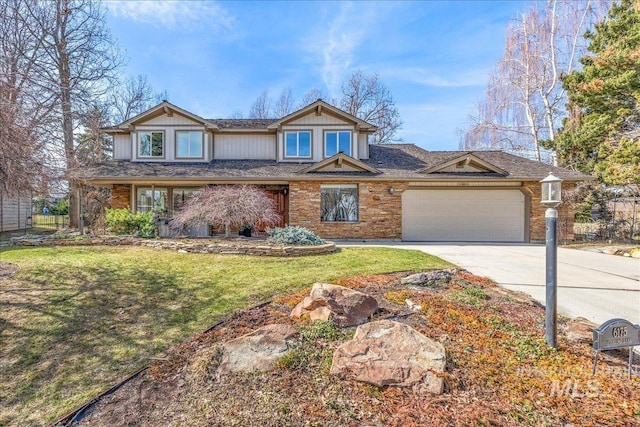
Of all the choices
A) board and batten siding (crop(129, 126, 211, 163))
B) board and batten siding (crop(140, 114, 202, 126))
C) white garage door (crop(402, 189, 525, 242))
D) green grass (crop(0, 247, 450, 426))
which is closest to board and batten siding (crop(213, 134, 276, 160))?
board and batten siding (crop(129, 126, 211, 163))

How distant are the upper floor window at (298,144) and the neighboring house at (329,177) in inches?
1.9

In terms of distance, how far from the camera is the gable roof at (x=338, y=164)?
13305mm

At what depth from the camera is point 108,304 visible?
511 cm

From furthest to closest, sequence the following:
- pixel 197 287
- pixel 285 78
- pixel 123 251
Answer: pixel 285 78
pixel 123 251
pixel 197 287

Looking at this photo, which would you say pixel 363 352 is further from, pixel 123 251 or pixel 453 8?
pixel 453 8

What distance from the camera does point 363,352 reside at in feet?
10.3

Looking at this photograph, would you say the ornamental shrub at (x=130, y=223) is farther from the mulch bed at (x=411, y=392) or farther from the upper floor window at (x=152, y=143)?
the mulch bed at (x=411, y=392)

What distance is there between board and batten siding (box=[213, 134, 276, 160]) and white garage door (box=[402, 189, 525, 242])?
718 centimetres

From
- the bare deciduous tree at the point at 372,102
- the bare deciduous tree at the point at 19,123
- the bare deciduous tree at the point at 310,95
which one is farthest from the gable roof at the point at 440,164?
the bare deciduous tree at the point at 310,95

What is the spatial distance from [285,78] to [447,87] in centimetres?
1153

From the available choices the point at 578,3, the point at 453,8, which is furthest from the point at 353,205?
the point at 578,3

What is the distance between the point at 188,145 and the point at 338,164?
7.46 metres

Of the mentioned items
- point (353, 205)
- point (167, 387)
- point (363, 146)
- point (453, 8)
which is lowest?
point (167, 387)

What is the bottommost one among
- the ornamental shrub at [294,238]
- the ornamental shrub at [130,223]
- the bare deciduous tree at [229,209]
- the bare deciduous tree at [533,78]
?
the ornamental shrub at [294,238]
